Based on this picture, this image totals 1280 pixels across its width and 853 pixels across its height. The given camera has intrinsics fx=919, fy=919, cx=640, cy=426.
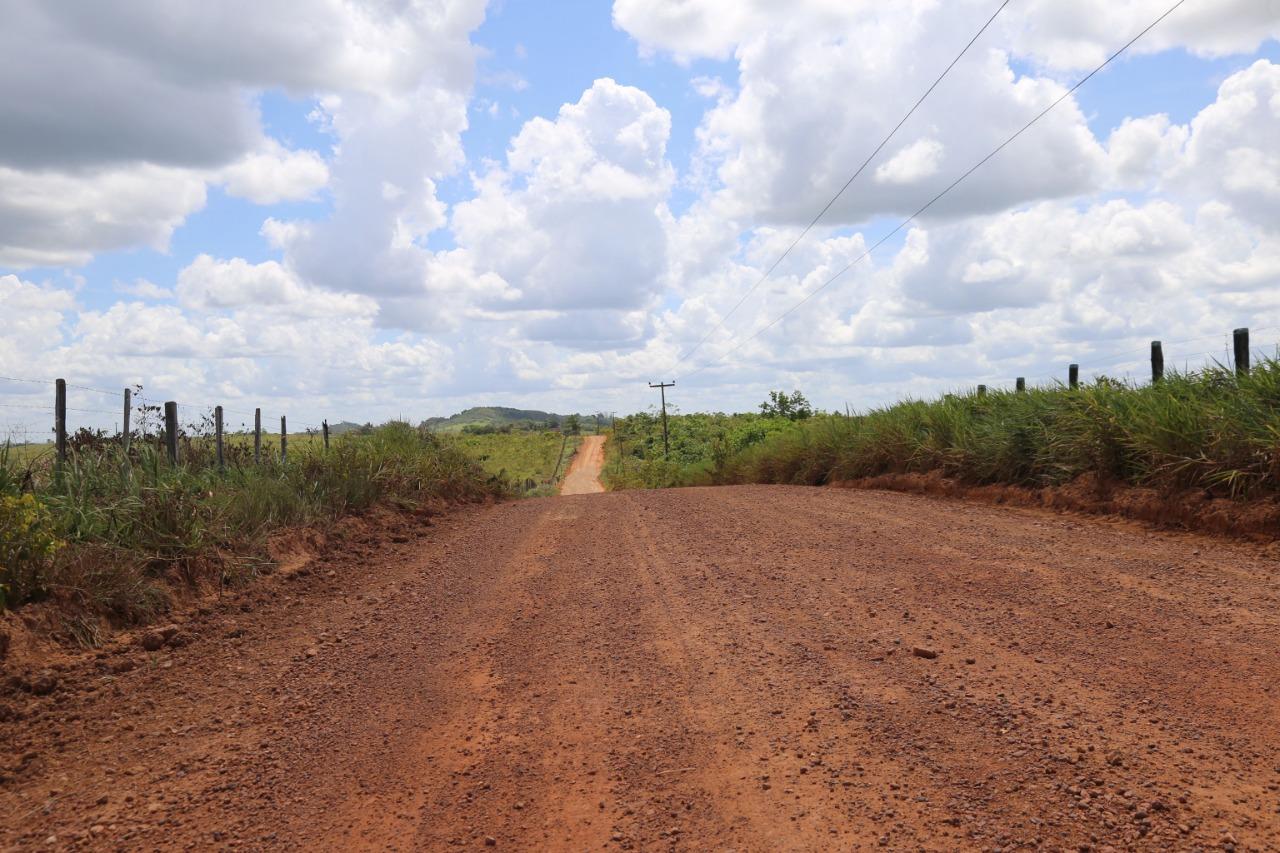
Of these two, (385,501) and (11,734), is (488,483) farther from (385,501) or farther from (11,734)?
(11,734)

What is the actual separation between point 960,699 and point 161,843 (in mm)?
3727

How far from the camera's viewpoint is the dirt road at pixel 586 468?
189ft

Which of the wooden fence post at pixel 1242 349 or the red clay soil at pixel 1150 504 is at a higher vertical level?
the wooden fence post at pixel 1242 349

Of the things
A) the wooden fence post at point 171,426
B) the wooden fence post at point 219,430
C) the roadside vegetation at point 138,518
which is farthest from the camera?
the wooden fence post at point 219,430

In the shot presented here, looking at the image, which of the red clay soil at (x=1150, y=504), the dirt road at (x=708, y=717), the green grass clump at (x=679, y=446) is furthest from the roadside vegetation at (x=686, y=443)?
the dirt road at (x=708, y=717)

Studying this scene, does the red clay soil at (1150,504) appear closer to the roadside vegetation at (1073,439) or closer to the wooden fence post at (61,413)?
the roadside vegetation at (1073,439)

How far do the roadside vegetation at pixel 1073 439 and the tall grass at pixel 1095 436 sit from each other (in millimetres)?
17

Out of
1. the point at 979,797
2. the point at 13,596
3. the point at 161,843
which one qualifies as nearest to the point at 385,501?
the point at 13,596

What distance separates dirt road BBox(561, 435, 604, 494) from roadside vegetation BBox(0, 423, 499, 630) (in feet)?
114

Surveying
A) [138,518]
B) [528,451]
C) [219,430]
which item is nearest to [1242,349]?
[138,518]

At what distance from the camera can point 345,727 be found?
16.4 feet

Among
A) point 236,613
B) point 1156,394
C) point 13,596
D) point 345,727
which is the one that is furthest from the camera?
point 1156,394

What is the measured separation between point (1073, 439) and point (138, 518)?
12.0 m

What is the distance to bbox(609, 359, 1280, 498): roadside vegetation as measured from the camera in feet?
33.7
